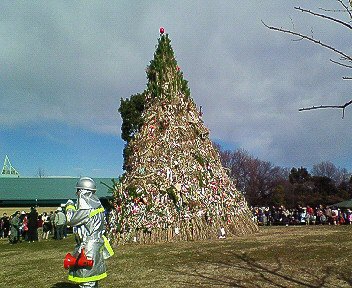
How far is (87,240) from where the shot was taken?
240 inches

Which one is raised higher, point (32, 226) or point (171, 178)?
point (171, 178)

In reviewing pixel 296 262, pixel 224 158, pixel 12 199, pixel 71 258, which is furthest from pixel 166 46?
pixel 224 158

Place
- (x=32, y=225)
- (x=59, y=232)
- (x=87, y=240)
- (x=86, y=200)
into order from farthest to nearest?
(x=59, y=232), (x=32, y=225), (x=86, y=200), (x=87, y=240)

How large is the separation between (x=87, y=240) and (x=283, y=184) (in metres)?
48.4

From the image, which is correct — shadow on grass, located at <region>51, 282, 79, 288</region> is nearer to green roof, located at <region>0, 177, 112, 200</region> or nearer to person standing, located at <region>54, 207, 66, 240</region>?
person standing, located at <region>54, 207, 66, 240</region>

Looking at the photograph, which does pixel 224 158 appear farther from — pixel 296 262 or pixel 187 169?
pixel 296 262

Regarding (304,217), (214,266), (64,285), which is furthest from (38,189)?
(214,266)

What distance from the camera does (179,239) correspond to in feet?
45.3

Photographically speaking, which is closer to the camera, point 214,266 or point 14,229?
point 214,266

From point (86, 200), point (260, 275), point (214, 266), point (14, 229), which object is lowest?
point (260, 275)

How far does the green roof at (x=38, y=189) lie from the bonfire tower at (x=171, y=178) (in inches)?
819

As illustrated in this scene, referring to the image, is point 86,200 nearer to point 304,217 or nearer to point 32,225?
point 32,225

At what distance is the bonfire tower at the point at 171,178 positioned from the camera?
1393cm

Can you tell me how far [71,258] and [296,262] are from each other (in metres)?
4.93
